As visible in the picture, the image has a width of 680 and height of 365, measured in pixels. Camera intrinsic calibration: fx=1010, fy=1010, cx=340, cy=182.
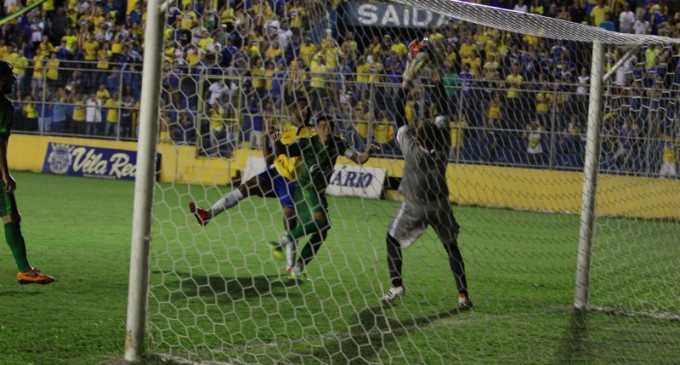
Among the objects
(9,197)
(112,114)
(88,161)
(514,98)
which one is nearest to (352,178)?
(514,98)

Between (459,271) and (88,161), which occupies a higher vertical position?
(459,271)

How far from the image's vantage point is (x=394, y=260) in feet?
28.3

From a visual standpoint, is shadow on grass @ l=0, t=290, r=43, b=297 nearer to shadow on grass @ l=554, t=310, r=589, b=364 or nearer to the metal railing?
shadow on grass @ l=554, t=310, r=589, b=364

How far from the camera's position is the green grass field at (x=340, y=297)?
6500 mm

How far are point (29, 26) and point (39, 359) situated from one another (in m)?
23.2

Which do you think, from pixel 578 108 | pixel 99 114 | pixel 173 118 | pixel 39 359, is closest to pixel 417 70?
pixel 39 359

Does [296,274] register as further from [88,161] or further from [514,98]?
[88,161]

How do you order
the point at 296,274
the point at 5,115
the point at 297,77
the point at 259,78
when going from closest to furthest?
1. the point at 5,115
2. the point at 296,274
3. the point at 259,78
4. the point at 297,77

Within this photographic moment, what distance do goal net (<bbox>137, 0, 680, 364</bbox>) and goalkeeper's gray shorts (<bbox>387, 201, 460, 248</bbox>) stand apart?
23.0 inches

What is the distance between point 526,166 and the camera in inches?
738

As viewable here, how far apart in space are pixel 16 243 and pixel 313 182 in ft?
8.72

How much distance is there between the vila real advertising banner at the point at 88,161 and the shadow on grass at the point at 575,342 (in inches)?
617

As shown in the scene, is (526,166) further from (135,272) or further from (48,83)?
(135,272)

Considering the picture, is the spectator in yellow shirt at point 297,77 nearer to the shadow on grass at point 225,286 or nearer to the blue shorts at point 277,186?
the blue shorts at point 277,186
